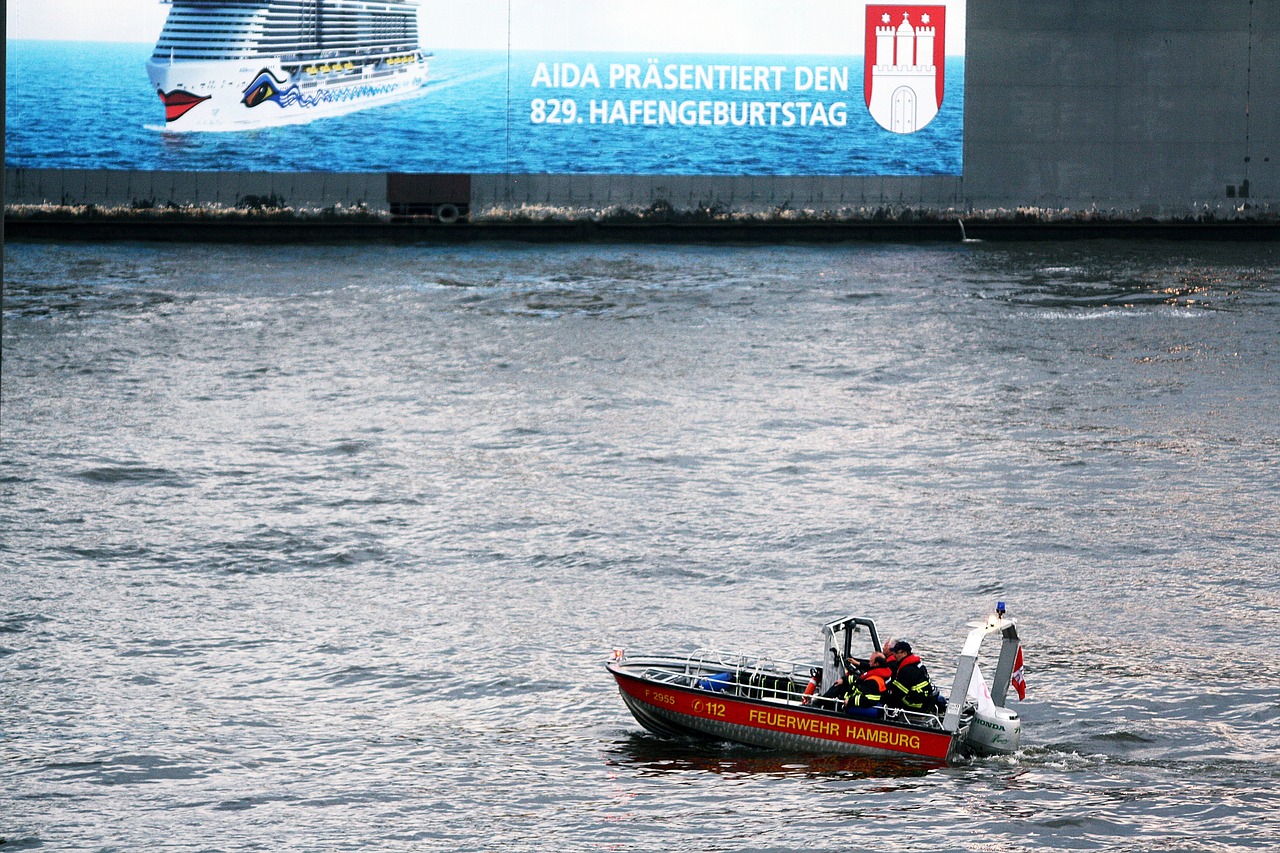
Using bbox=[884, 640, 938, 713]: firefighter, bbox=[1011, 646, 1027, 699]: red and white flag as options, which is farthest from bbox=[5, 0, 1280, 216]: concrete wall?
bbox=[884, 640, 938, 713]: firefighter

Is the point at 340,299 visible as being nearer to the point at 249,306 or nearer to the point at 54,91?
the point at 249,306

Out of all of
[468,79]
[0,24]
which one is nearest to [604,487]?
[0,24]

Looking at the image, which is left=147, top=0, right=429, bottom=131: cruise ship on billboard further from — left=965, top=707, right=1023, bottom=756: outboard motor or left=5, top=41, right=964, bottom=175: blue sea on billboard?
left=965, top=707, right=1023, bottom=756: outboard motor

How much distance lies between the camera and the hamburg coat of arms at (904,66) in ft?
270

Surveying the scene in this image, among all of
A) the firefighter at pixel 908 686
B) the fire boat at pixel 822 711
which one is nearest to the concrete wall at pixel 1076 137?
the fire boat at pixel 822 711

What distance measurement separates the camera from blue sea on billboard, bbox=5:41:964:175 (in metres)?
80.4

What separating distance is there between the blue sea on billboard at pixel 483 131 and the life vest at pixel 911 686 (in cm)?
6002

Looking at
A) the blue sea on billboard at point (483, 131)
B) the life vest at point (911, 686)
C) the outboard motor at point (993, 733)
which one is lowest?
the outboard motor at point (993, 733)

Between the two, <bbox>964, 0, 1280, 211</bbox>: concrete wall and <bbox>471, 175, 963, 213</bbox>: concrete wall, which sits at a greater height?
<bbox>964, 0, 1280, 211</bbox>: concrete wall

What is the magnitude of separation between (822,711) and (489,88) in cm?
6300

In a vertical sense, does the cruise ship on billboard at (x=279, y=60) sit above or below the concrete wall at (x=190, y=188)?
above

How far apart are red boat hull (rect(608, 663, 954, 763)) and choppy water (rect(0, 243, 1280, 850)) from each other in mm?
388

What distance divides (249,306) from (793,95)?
104ft

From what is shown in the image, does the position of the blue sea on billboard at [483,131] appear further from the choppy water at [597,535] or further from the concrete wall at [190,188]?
the choppy water at [597,535]
